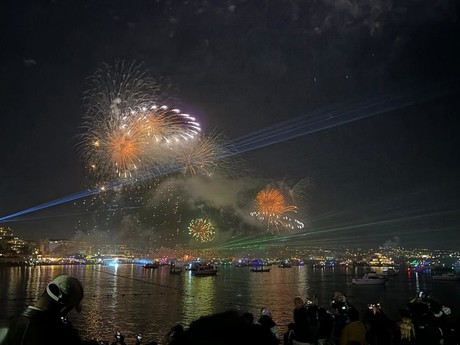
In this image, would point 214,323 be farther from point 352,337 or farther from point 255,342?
point 352,337

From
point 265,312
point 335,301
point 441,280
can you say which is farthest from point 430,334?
point 441,280

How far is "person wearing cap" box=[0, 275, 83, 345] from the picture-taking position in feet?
8.77

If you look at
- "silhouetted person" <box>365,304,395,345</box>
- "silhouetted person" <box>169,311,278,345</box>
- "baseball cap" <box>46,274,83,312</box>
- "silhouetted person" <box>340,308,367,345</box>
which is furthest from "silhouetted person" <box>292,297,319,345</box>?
"silhouetted person" <box>169,311,278,345</box>

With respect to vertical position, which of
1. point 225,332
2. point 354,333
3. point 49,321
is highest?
point 225,332

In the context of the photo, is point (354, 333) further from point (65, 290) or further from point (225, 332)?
point (225, 332)

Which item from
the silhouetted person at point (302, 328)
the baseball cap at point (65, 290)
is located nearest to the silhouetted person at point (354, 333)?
the silhouetted person at point (302, 328)

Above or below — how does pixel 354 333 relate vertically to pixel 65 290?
below

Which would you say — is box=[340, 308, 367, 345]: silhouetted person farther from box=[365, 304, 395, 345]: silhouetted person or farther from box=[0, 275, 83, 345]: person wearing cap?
box=[0, 275, 83, 345]: person wearing cap

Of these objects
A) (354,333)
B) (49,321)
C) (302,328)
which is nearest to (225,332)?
(49,321)

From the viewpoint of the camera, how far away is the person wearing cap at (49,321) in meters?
2.67

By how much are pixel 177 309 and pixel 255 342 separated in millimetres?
40730

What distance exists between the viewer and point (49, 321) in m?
2.75

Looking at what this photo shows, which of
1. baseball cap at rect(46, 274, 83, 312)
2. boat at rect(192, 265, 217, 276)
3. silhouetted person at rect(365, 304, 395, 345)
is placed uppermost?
baseball cap at rect(46, 274, 83, 312)

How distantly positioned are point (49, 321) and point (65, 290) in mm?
239
